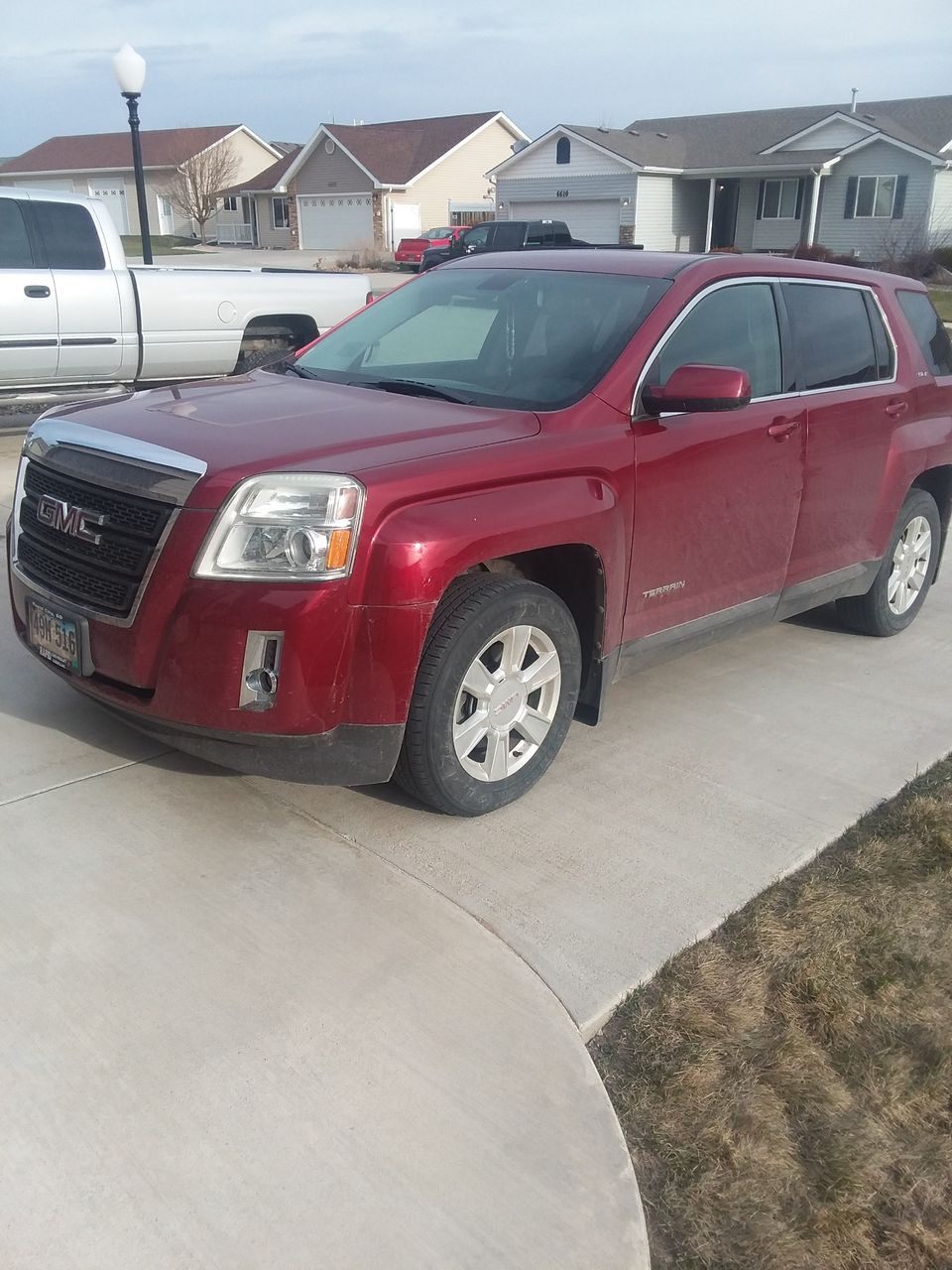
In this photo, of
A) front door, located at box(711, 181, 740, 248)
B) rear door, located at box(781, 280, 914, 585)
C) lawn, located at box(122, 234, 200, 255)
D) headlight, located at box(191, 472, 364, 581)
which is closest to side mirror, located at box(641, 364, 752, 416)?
rear door, located at box(781, 280, 914, 585)

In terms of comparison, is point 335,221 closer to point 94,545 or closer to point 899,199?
point 899,199

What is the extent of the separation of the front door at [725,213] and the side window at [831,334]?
4156cm

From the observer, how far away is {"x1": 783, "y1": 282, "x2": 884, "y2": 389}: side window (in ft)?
16.3

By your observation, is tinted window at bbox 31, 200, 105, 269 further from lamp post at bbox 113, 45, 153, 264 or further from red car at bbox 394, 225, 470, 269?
red car at bbox 394, 225, 470, 269

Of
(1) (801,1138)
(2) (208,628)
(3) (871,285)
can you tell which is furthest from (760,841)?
(3) (871,285)

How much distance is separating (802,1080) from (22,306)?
27.5 ft

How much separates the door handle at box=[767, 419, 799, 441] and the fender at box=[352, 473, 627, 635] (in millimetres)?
1025

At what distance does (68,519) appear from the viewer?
146 inches

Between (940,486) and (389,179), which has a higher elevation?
(389,179)

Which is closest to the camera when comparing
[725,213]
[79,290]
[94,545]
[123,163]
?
[94,545]

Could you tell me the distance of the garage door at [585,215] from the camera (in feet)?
138

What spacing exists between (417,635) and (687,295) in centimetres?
187

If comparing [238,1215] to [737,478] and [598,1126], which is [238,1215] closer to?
[598,1126]

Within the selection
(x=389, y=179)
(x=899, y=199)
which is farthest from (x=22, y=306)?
(x=389, y=179)
